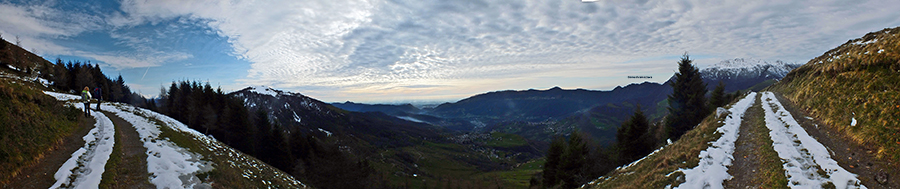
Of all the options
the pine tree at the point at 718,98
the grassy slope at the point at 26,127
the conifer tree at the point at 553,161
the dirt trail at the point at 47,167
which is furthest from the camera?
the pine tree at the point at 718,98

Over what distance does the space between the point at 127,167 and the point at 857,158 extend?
2720 cm

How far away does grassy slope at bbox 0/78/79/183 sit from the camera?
1023 cm

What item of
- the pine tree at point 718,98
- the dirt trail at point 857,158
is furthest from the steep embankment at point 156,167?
the pine tree at point 718,98

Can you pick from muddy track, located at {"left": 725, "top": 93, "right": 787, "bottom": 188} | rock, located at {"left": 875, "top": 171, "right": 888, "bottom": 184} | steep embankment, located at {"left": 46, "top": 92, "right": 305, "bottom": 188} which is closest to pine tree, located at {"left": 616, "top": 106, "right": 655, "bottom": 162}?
muddy track, located at {"left": 725, "top": 93, "right": 787, "bottom": 188}

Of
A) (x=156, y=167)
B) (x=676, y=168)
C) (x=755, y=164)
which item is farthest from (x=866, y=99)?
(x=156, y=167)

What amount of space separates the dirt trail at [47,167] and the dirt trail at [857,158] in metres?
24.6

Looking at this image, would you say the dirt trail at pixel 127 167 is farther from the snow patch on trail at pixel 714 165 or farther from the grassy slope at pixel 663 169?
the snow patch on trail at pixel 714 165

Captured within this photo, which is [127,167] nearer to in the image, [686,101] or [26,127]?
[26,127]

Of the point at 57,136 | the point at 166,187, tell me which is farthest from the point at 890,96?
the point at 57,136

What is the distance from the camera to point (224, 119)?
4384cm

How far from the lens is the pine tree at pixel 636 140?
31.2 m

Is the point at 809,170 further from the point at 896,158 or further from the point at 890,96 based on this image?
the point at 890,96

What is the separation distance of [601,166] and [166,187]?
34790 mm

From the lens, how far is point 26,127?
42.4 ft
